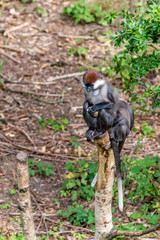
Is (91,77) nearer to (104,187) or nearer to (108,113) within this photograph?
(108,113)

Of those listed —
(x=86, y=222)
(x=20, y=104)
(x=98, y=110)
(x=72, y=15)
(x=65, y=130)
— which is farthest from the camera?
(x=72, y=15)

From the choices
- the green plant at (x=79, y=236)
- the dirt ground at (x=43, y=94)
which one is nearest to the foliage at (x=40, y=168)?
the dirt ground at (x=43, y=94)

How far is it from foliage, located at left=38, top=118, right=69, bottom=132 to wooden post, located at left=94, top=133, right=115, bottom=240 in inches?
104

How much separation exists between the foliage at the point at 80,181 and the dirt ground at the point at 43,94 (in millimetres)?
169

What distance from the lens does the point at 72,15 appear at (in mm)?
9203

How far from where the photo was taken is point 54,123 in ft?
20.8

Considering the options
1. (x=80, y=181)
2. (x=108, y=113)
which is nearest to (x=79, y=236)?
(x=80, y=181)

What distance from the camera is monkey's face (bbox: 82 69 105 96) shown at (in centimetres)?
361

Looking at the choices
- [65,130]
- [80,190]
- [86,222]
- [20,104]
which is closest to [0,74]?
[20,104]

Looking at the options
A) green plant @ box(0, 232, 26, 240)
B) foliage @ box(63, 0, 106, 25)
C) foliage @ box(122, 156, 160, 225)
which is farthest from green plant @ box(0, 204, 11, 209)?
foliage @ box(63, 0, 106, 25)

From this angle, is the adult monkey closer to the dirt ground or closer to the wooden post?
the wooden post

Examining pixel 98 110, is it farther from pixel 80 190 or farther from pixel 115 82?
pixel 115 82

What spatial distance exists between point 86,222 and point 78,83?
3.42m

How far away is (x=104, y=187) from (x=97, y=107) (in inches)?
31.8
